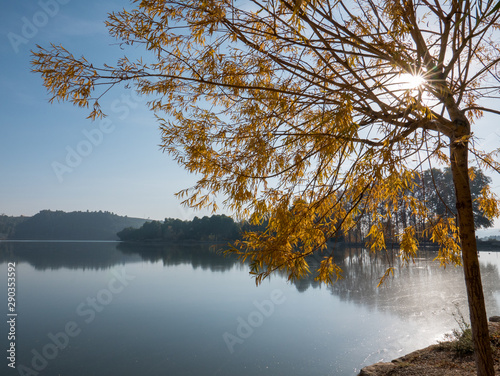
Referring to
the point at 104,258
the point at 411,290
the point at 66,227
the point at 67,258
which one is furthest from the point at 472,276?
the point at 66,227

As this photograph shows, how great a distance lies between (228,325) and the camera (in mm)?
7297

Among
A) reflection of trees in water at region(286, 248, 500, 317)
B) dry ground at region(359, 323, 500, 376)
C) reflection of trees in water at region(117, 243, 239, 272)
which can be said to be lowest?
reflection of trees in water at region(117, 243, 239, 272)

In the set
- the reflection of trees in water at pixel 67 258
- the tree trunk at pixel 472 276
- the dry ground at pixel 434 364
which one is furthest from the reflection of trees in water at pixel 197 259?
the tree trunk at pixel 472 276

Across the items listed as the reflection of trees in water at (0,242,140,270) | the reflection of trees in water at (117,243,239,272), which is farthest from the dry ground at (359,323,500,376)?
the reflection of trees in water at (0,242,140,270)

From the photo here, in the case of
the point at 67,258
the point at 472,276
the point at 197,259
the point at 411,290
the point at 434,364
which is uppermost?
the point at 472,276

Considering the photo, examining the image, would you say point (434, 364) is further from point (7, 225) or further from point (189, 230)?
point (7, 225)

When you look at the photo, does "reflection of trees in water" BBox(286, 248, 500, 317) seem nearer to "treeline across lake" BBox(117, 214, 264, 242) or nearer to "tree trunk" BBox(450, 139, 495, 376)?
"tree trunk" BBox(450, 139, 495, 376)

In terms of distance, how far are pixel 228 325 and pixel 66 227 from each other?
9852cm

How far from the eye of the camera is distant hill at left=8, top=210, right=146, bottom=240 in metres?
85.0

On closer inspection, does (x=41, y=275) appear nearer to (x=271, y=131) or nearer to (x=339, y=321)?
(x=339, y=321)

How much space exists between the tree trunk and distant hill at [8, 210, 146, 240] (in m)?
91.0

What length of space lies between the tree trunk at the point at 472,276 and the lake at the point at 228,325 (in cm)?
58

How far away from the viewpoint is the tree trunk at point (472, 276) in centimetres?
236

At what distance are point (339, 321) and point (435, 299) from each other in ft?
11.7
